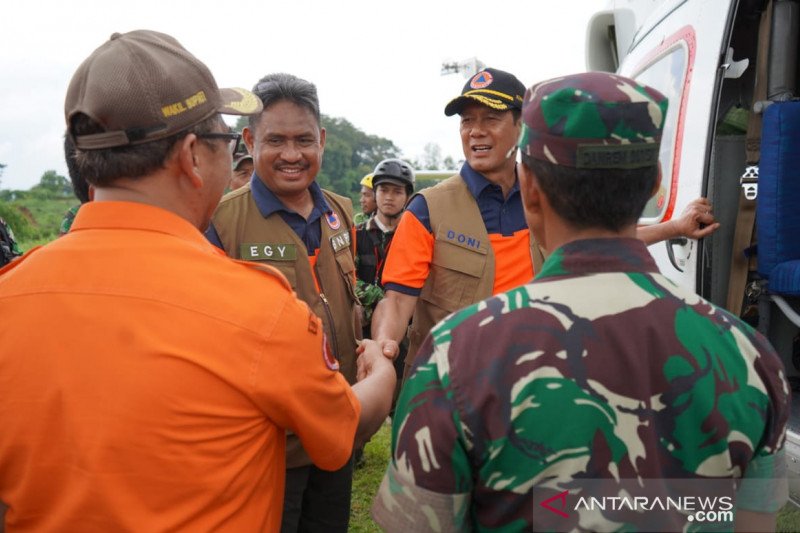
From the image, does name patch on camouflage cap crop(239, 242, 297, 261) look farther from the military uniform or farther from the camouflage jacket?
the military uniform

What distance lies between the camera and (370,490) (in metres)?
4.44

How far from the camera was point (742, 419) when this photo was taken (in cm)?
113

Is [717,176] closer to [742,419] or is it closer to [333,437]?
[742,419]

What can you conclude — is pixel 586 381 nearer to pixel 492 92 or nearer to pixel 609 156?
pixel 609 156

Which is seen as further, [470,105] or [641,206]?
[470,105]

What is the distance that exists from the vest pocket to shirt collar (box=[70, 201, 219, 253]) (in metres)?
1.45

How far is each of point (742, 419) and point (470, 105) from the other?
194 cm

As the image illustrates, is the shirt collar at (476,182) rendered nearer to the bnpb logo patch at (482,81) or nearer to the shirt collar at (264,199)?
the bnpb logo patch at (482,81)

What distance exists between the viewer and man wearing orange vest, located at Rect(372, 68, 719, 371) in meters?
2.66

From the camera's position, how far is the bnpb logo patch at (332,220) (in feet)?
8.71

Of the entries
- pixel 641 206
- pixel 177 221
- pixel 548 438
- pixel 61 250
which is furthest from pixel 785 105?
pixel 61 250

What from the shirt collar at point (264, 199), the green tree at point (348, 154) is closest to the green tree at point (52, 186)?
the green tree at point (348, 154)

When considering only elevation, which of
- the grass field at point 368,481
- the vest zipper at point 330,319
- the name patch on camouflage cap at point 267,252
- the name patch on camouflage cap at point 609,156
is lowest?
the grass field at point 368,481

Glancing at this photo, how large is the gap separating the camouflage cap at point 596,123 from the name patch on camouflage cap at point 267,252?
1434mm
